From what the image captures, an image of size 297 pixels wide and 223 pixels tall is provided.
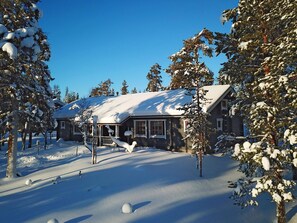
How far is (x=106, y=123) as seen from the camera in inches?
1038

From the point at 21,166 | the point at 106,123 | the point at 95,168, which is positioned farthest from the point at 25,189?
the point at 106,123

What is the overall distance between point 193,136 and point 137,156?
5511 mm

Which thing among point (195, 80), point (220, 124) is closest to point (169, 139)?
point (220, 124)

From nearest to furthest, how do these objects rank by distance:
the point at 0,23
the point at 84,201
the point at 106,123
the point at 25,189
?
the point at 84,201 → the point at 25,189 → the point at 0,23 → the point at 106,123

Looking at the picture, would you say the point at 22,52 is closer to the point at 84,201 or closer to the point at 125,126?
the point at 84,201

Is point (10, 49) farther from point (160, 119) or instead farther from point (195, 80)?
point (160, 119)

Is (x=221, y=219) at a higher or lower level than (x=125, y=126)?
lower

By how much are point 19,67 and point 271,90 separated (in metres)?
15.4

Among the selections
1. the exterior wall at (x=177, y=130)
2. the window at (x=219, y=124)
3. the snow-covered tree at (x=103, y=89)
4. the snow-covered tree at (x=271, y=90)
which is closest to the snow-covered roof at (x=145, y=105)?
the exterior wall at (x=177, y=130)

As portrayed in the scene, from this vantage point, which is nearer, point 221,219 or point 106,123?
point 221,219

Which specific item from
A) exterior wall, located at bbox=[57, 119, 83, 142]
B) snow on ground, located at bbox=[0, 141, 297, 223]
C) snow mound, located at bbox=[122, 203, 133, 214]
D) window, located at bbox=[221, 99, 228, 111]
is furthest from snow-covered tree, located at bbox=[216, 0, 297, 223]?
exterior wall, located at bbox=[57, 119, 83, 142]

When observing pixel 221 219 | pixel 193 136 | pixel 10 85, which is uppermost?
pixel 10 85

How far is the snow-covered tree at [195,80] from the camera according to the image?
16094 mm

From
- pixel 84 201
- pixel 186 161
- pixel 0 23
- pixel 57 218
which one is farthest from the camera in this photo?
pixel 186 161
